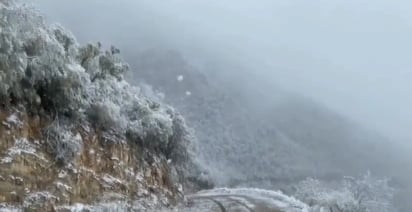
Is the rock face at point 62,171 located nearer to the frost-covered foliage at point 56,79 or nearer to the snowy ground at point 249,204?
the frost-covered foliage at point 56,79

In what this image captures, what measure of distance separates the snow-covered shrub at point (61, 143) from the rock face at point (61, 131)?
0.02 meters

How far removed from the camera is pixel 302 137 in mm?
175875

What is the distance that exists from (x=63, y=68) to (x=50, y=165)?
2.53 meters

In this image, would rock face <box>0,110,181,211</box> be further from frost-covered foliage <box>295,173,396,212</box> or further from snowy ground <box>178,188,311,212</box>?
frost-covered foliage <box>295,173,396,212</box>

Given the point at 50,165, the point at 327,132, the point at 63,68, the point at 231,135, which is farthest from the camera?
the point at 327,132

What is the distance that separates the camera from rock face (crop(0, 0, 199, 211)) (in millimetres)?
14078

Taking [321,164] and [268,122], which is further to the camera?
[268,122]

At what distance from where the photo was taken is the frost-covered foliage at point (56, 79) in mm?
14578

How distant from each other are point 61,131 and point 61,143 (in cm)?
42

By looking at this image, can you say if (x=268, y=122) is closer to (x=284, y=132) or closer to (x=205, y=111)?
(x=284, y=132)

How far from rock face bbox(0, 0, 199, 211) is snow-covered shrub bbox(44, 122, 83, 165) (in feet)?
0.07

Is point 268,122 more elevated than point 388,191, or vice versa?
point 268,122

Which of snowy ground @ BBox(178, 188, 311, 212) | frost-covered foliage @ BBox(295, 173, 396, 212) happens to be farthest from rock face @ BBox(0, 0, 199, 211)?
frost-covered foliage @ BBox(295, 173, 396, 212)

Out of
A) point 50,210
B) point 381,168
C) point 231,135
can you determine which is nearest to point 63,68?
point 50,210
